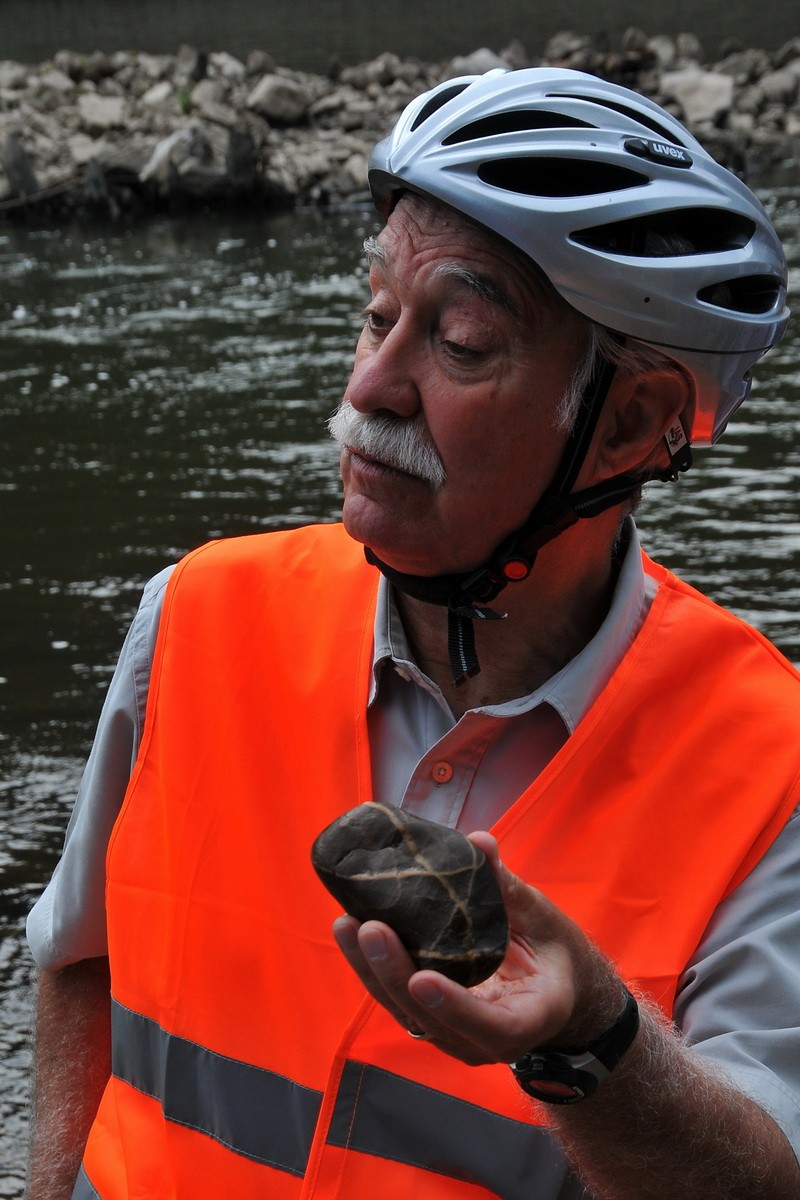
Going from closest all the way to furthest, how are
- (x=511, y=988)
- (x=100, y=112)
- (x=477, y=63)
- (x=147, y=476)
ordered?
(x=511, y=988) < (x=147, y=476) < (x=100, y=112) < (x=477, y=63)

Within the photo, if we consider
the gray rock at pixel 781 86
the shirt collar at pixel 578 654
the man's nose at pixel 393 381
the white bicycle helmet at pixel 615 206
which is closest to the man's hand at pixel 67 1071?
the shirt collar at pixel 578 654

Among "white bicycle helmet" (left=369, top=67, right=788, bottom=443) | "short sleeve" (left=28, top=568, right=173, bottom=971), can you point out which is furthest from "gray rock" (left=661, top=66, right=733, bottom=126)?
"short sleeve" (left=28, top=568, right=173, bottom=971)

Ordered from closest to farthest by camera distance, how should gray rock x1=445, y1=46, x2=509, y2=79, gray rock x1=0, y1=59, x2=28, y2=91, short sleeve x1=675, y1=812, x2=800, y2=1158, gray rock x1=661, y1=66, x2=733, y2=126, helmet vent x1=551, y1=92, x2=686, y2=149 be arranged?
short sleeve x1=675, y1=812, x2=800, y2=1158, helmet vent x1=551, y1=92, x2=686, y2=149, gray rock x1=661, y1=66, x2=733, y2=126, gray rock x1=0, y1=59, x2=28, y2=91, gray rock x1=445, y1=46, x2=509, y2=79

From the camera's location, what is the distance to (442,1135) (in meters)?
2.33

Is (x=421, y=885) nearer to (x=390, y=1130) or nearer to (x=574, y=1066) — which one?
(x=574, y=1066)

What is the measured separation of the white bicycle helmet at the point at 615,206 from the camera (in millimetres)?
2555

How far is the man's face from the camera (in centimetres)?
255

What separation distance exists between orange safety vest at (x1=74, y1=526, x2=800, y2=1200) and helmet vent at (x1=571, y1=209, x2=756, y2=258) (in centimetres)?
64

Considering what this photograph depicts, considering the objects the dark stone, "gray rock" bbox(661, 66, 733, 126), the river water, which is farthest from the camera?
"gray rock" bbox(661, 66, 733, 126)

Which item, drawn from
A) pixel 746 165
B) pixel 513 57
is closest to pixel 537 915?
pixel 746 165

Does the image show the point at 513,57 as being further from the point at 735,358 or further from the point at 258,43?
the point at 735,358

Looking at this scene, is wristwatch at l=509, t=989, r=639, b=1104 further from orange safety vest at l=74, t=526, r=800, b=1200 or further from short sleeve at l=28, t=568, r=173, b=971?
short sleeve at l=28, t=568, r=173, b=971

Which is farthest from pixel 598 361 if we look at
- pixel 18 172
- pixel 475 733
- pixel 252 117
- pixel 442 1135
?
pixel 252 117

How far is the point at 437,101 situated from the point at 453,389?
29.9 inches
